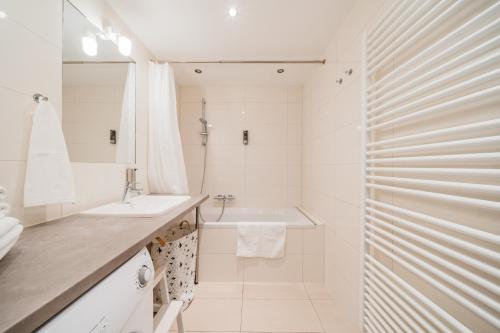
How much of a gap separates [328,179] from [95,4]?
211cm

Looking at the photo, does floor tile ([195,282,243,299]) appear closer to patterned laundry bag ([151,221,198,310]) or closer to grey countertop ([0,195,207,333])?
patterned laundry bag ([151,221,198,310])

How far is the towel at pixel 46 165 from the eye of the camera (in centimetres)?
83

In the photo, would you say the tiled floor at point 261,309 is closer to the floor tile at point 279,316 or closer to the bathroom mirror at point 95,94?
the floor tile at point 279,316

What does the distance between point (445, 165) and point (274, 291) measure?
1577 millimetres

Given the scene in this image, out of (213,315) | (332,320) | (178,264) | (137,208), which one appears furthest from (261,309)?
(137,208)

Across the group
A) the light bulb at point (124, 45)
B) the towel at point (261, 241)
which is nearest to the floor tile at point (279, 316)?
the towel at point (261, 241)

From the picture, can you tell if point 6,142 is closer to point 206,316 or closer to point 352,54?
point 206,316

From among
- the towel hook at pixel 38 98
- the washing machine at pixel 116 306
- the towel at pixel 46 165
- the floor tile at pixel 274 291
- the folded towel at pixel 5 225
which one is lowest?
the floor tile at pixel 274 291

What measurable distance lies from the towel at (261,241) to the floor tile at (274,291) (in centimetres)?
26

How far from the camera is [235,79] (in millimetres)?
2584

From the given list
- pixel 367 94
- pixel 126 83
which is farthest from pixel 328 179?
pixel 126 83

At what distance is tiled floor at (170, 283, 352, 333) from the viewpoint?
137cm

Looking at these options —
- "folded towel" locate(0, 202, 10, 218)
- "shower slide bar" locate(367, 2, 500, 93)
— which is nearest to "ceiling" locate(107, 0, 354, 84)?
"shower slide bar" locate(367, 2, 500, 93)

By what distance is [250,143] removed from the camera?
2.78 meters
